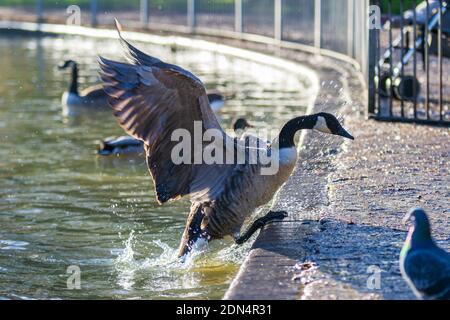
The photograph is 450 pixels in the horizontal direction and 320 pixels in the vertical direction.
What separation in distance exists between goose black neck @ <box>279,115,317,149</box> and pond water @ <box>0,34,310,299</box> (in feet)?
2.44

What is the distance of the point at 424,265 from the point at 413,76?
644 centimetres

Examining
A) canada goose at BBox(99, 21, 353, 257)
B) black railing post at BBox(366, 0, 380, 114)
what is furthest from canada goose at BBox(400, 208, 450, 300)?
black railing post at BBox(366, 0, 380, 114)

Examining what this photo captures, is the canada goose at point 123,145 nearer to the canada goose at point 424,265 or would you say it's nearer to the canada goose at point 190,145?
the canada goose at point 190,145

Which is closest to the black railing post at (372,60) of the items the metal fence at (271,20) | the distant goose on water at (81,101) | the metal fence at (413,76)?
the metal fence at (413,76)

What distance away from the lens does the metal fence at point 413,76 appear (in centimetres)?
1017

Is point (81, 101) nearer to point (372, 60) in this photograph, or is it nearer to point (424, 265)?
point (372, 60)

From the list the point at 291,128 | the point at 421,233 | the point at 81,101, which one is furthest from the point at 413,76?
the point at 421,233

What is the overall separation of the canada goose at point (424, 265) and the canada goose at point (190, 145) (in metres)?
2.05

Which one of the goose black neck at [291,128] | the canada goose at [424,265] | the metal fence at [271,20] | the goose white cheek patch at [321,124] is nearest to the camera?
the canada goose at [424,265]

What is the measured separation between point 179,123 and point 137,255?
989 millimetres

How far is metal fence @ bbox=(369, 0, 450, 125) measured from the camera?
10.2 meters
